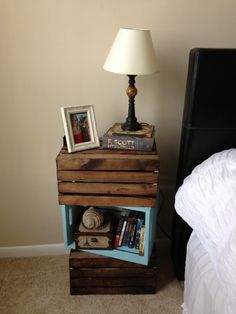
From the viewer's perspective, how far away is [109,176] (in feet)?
4.11

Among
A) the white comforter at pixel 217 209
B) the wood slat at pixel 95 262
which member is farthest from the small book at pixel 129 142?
the wood slat at pixel 95 262

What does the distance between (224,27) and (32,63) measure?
36.3 inches

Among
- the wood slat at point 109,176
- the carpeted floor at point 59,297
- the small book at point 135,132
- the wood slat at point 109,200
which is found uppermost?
the small book at point 135,132

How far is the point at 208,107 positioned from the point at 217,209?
0.48 metres

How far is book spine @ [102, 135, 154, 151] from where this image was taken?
1276mm

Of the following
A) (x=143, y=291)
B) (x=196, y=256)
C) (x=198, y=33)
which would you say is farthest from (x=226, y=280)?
(x=198, y=33)

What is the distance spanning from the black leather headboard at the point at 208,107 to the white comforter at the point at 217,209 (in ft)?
0.36

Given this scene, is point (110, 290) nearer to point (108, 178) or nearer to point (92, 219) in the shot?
point (92, 219)

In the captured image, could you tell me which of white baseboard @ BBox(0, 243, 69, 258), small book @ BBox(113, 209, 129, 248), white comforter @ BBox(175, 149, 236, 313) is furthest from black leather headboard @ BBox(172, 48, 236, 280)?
white baseboard @ BBox(0, 243, 69, 258)

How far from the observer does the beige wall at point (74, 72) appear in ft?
4.49

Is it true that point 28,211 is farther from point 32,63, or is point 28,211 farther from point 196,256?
point 196,256

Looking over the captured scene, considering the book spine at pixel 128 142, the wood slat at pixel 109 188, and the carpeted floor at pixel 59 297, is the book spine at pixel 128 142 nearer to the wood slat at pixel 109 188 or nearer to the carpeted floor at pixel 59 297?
the wood slat at pixel 109 188

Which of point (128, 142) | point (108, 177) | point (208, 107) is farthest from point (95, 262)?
point (208, 107)

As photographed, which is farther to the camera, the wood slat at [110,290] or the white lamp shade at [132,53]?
the wood slat at [110,290]
